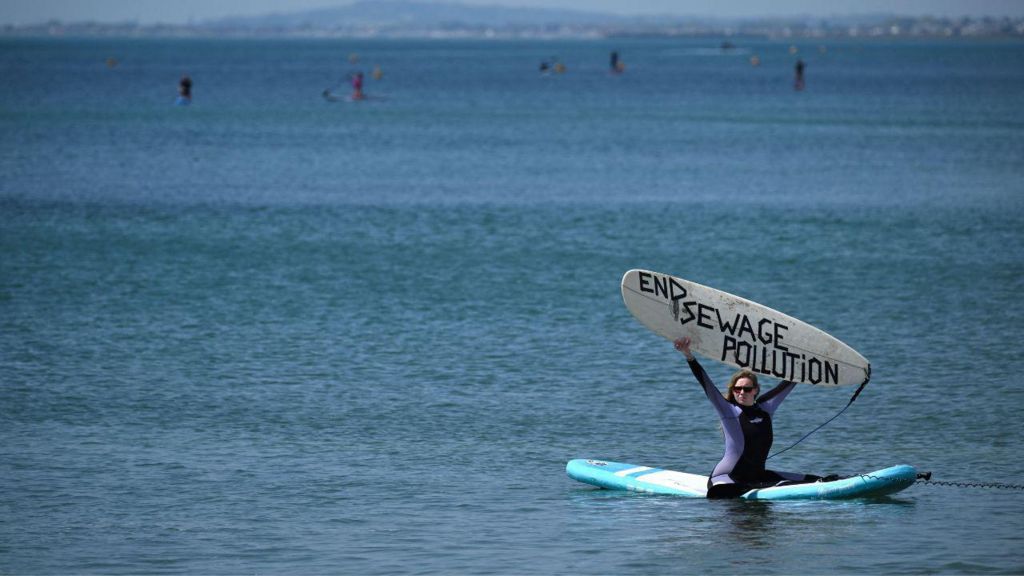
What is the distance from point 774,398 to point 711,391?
3.32 feet

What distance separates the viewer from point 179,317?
29500mm

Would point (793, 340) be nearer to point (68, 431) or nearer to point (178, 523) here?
point (178, 523)

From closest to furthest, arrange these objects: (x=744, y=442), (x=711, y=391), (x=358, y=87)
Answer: (x=711, y=391) < (x=744, y=442) < (x=358, y=87)

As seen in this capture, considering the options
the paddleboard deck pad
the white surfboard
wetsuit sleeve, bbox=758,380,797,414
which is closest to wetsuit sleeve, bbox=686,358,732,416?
wetsuit sleeve, bbox=758,380,797,414

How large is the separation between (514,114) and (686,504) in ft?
286

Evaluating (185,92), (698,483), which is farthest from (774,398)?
(185,92)

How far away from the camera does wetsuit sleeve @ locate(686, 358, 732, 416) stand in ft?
50.8

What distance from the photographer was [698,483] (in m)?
16.7

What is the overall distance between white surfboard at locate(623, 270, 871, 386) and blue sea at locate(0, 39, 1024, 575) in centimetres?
169

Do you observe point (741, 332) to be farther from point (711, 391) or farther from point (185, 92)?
point (185, 92)

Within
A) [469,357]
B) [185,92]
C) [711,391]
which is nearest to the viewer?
[711,391]

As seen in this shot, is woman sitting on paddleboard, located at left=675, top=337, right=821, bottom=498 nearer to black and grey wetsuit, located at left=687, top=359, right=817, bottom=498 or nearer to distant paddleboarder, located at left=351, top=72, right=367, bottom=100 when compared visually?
black and grey wetsuit, located at left=687, top=359, right=817, bottom=498

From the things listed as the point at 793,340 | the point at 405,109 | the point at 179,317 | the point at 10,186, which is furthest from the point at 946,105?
the point at 793,340

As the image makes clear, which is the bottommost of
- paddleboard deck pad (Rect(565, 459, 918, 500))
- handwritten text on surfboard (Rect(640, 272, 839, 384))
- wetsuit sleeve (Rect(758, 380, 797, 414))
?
paddleboard deck pad (Rect(565, 459, 918, 500))
